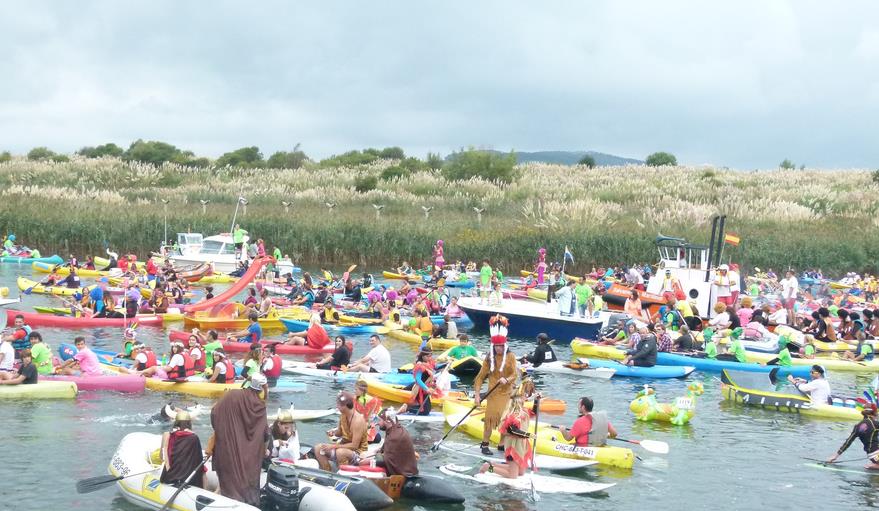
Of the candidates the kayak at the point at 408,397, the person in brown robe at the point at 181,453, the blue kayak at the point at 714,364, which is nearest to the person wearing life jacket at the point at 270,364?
the kayak at the point at 408,397

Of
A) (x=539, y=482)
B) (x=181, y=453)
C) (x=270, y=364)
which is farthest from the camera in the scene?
(x=270, y=364)

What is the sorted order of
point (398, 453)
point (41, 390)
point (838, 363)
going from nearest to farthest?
1. point (398, 453)
2. point (41, 390)
3. point (838, 363)

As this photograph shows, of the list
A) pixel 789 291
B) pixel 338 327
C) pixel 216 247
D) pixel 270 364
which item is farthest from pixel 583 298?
pixel 216 247

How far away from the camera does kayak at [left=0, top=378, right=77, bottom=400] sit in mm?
17781

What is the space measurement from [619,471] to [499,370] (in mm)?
2715

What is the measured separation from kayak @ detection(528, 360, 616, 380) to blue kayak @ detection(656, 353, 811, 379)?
2147 mm

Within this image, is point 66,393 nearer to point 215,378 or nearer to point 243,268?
point 215,378

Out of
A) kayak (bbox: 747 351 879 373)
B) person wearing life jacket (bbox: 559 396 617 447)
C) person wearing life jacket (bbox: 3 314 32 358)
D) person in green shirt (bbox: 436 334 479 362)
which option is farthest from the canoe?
person wearing life jacket (bbox: 559 396 617 447)

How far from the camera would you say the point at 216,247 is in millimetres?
42938

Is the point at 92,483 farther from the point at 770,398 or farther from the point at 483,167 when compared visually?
the point at 483,167

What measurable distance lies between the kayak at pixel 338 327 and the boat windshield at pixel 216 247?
16266 millimetres

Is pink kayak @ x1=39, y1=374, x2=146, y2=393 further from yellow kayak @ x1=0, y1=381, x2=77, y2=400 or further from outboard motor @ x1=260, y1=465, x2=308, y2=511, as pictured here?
outboard motor @ x1=260, y1=465, x2=308, y2=511

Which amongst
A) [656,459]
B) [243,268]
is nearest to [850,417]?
[656,459]

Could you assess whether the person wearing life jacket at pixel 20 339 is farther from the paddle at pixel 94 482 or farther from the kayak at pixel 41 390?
the paddle at pixel 94 482
